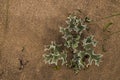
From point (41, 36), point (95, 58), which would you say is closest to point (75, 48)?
point (95, 58)

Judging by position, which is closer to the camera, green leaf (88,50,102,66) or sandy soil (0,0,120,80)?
green leaf (88,50,102,66)

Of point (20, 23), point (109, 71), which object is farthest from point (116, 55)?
point (20, 23)

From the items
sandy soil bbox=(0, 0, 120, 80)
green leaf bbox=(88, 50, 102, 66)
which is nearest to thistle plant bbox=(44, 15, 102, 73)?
green leaf bbox=(88, 50, 102, 66)

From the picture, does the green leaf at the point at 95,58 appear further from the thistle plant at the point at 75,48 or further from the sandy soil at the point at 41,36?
the sandy soil at the point at 41,36

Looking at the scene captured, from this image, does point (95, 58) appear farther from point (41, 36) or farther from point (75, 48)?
point (41, 36)

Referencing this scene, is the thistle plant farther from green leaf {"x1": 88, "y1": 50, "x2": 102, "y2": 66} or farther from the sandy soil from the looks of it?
the sandy soil

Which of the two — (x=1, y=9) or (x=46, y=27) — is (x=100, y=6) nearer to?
(x=46, y=27)
